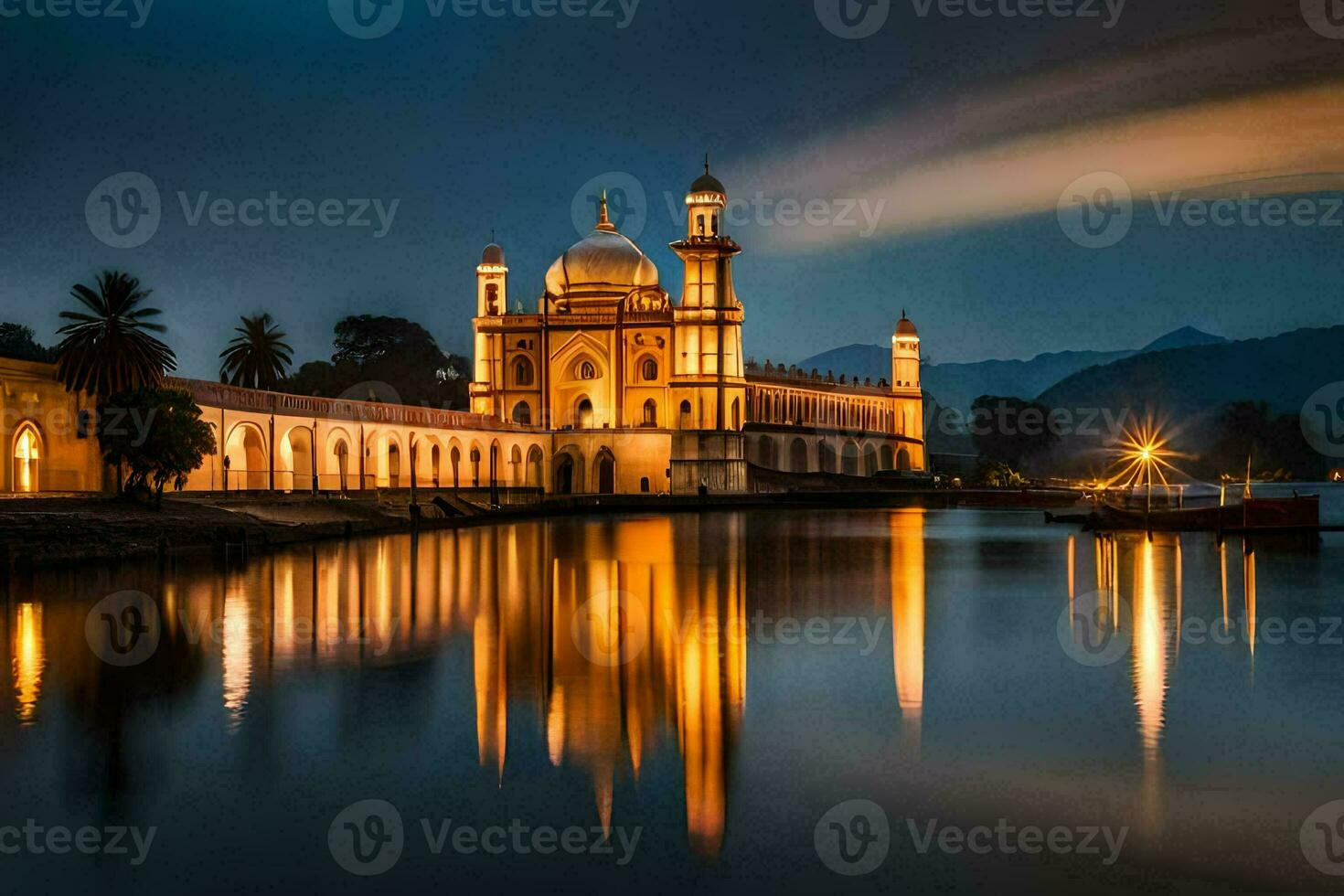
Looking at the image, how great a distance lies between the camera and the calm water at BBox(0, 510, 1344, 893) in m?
7.46

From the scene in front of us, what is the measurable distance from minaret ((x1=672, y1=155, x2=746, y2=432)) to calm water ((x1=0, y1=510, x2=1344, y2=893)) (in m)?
44.0

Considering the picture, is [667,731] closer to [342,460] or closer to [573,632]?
[573,632]

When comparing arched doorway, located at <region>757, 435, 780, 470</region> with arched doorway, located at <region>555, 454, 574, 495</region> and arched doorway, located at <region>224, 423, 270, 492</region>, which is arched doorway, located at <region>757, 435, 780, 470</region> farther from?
arched doorway, located at <region>224, 423, 270, 492</region>

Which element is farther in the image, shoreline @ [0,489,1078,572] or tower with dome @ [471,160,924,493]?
tower with dome @ [471,160,924,493]

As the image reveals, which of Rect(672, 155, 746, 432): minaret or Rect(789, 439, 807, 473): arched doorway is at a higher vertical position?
Rect(672, 155, 746, 432): minaret

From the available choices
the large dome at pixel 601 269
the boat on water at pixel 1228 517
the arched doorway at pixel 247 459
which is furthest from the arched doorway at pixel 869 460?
the arched doorway at pixel 247 459

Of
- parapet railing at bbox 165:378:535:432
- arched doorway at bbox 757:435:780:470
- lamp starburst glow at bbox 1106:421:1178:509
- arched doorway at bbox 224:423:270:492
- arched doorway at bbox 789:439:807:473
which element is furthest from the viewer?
arched doorway at bbox 789:439:807:473

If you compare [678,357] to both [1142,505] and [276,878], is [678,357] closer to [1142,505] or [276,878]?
[1142,505]

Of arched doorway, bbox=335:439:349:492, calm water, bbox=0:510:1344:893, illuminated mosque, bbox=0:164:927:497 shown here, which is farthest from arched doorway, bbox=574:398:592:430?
calm water, bbox=0:510:1344:893

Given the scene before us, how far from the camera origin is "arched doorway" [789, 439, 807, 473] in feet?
248

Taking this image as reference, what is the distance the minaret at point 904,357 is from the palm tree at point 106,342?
6007cm

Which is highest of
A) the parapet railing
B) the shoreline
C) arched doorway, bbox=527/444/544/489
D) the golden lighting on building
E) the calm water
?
the parapet railing

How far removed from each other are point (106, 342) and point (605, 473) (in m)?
36.0

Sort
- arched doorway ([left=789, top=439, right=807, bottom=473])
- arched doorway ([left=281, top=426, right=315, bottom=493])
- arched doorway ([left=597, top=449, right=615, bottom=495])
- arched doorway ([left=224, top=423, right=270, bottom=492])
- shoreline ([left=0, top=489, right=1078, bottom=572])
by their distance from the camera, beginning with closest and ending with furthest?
shoreline ([left=0, top=489, right=1078, bottom=572]), arched doorway ([left=224, top=423, right=270, bottom=492]), arched doorway ([left=281, top=426, right=315, bottom=493]), arched doorway ([left=597, top=449, right=615, bottom=495]), arched doorway ([left=789, top=439, right=807, bottom=473])
